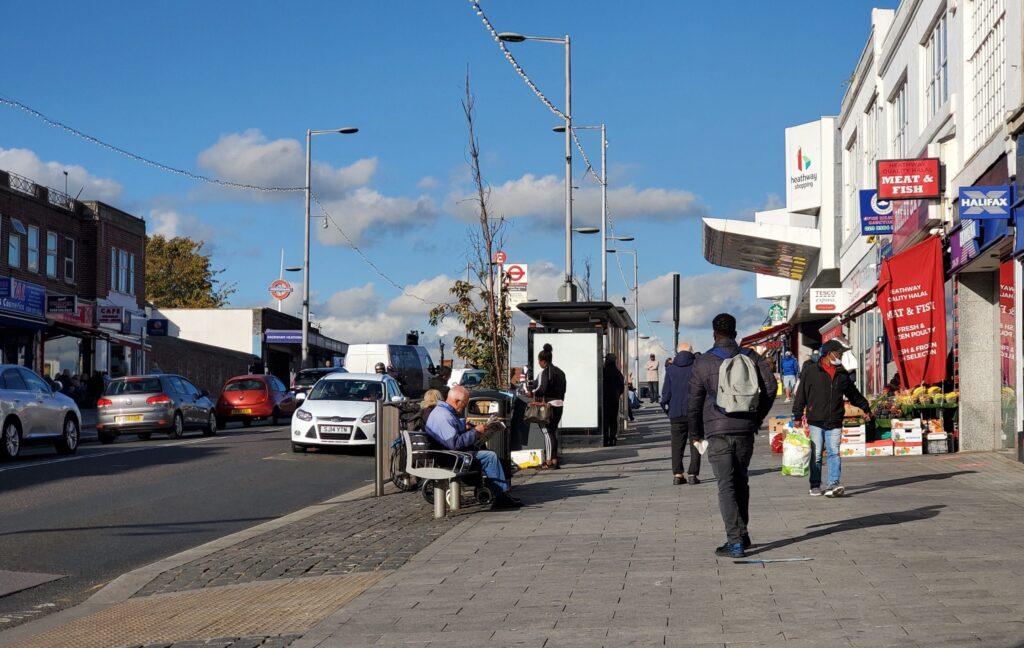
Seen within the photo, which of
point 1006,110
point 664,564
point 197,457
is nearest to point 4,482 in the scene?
point 197,457

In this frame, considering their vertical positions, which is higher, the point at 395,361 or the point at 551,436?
the point at 395,361

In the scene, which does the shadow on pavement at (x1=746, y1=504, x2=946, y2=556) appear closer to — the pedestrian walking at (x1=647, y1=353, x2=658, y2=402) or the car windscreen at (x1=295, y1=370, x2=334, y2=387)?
the car windscreen at (x1=295, y1=370, x2=334, y2=387)

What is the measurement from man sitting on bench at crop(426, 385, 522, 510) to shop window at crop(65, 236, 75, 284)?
38571 mm

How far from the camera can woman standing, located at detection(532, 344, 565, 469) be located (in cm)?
1909

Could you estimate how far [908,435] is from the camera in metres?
20.2

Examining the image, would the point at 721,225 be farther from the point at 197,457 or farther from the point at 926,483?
the point at 926,483

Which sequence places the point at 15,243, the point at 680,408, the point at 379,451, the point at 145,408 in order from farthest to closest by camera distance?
the point at 15,243
the point at 145,408
the point at 680,408
the point at 379,451

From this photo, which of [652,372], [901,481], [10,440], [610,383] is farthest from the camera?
[652,372]

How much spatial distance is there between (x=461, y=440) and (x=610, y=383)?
35.9 ft

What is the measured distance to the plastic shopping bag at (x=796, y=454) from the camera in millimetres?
16469

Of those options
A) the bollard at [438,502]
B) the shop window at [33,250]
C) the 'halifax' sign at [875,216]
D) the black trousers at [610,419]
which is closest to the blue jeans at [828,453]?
the bollard at [438,502]

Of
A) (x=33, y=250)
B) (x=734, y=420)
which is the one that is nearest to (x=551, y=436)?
(x=734, y=420)

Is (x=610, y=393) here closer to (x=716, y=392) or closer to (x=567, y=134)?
(x=567, y=134)

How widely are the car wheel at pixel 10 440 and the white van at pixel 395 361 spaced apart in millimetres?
20575
